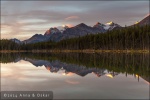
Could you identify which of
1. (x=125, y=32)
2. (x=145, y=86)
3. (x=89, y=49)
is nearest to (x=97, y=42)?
(x=89, y=49)

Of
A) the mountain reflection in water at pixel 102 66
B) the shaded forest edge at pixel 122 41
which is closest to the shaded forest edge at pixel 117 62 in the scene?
the mountain reflection in water at pixel 102 66

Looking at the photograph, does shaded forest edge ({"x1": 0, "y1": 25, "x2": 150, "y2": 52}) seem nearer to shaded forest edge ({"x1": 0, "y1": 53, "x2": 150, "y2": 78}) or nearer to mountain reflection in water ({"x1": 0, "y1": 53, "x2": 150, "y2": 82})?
shaded forest edge ({"x1": 0, "y1": 53, "x2": 150, "y2": 78})

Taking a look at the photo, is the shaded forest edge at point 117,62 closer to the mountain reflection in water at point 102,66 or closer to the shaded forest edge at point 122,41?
the mountain reflection in water at point 102,66

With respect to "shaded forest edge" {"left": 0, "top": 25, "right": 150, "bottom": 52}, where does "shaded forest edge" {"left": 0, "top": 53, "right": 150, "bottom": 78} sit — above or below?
below

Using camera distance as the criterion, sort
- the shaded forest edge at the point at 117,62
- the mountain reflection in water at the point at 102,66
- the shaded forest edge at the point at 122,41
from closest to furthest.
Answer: the mountain reflection in water at the point at 102,66
the shaded forest edge at the point at 117,62
the shaded forest edge at the point at 122,41

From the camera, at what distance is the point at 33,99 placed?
14.6m

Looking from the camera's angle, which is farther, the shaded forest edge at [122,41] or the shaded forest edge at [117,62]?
the shaded forest edge at [122,41]

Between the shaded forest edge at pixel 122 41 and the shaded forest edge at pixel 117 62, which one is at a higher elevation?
the shaded forest edge at pixel 122 41

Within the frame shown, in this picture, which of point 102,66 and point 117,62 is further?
point 117,62

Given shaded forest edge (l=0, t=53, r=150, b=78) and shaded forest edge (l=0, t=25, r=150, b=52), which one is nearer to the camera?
shaded forest edge (l=0, t=53, r=150, b=78)

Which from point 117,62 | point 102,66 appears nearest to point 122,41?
point 117,62

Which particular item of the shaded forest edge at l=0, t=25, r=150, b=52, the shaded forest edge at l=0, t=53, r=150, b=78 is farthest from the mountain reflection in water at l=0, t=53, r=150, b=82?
the shaded forest edge at l=0, t=25, r=150, b=52

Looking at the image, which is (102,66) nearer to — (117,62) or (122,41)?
(117,62)

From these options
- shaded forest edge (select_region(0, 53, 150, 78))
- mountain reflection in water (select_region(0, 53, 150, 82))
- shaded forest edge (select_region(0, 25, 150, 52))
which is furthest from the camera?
shaded forest edge (select_region(0, 25, 150, 52))
